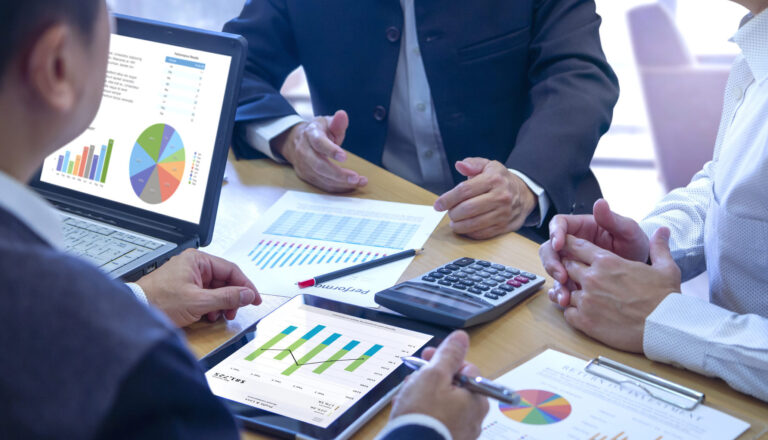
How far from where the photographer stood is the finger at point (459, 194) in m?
1.28

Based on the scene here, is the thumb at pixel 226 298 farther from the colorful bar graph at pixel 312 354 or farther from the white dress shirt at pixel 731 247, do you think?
the white dress shirt at pixel 731 247

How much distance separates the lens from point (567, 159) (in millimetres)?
1431

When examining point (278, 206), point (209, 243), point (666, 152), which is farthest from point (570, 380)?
point (666, 152)

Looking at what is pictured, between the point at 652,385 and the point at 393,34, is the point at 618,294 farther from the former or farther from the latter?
the point at 393,34

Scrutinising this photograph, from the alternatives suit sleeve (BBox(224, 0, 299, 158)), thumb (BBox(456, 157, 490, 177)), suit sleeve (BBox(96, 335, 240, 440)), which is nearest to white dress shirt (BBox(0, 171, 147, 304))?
suit sleeve (BBox(96, 335, 240, 440))

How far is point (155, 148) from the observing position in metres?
1.21

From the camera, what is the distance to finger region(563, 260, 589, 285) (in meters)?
1.01

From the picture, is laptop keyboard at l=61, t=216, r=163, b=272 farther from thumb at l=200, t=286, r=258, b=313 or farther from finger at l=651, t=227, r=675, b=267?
finger at l=651, t=227, r=675, b=267

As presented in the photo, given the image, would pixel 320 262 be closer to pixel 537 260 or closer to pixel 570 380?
pixel 537 260

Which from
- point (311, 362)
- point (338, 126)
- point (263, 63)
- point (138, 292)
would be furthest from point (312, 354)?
point (263, 63)

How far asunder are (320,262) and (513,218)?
36 centimetres

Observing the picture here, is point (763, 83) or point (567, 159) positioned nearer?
point (763, 83)

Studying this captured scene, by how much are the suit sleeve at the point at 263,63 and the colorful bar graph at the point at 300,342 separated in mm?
772

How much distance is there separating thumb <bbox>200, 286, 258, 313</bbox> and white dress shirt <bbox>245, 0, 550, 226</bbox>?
64cm
